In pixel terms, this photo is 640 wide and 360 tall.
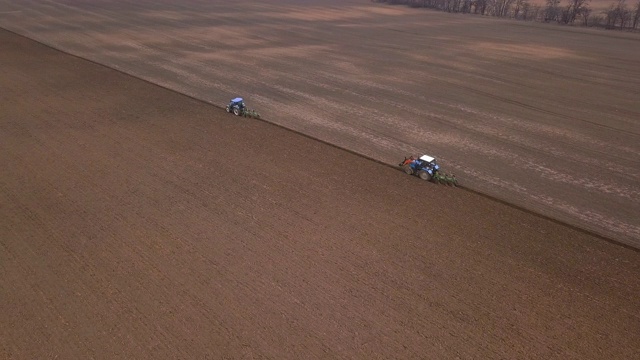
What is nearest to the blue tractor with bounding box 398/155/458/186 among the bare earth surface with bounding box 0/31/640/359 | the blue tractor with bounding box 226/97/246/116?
the bare earth surface with bounding box 0/31/640/359

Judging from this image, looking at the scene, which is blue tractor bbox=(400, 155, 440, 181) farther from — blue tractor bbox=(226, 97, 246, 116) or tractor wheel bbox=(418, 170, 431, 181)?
blue tractor bbox=(226, 97, 246, 116)

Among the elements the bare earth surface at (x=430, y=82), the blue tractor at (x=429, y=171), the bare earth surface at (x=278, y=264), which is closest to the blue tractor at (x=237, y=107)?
the bare earth surface at (x=430, y=82)

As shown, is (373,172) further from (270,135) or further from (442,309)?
(442,309)

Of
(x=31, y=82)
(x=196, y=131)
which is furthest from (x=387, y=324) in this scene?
(x=31, y=82)

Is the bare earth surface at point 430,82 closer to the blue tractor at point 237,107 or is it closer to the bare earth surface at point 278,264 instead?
the blue tractor at point 237,107

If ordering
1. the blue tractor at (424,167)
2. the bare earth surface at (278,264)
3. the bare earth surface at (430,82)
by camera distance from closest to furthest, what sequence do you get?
the bare earth surface at (278,264), the blue tractor at (424,167), the bare earth surface at (430,82)

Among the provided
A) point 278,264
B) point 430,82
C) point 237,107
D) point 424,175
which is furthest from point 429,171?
point 430,82
